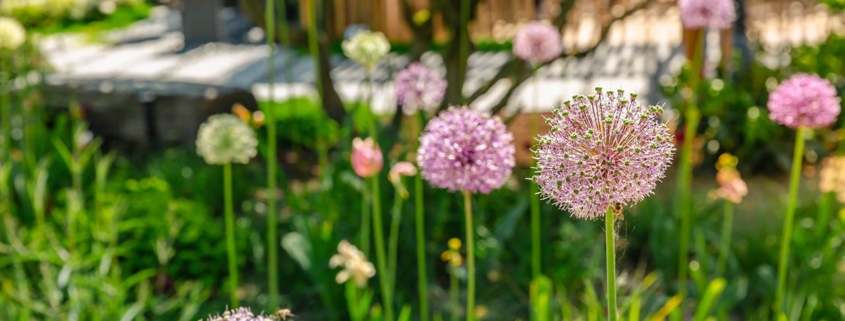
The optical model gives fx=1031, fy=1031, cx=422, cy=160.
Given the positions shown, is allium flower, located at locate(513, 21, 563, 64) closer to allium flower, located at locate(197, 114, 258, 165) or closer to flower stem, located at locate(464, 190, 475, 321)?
allium flower, located at locate(197, 114, 258, 165)

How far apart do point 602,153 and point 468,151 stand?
0.69 m

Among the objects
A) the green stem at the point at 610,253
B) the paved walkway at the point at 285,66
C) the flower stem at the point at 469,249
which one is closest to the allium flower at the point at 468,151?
the flower stem at the point at 469,249

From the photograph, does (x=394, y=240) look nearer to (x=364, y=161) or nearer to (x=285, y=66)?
(x=364, y=161)

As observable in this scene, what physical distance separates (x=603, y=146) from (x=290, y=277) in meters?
2.50

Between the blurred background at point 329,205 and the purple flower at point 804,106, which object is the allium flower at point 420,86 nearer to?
the blurred background at point 329,205

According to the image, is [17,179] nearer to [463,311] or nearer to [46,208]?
[46,208]

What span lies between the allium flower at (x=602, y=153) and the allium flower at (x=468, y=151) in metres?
0.65

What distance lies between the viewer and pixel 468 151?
1782 millimetres

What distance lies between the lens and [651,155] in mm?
1104

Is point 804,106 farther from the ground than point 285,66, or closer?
farther from the ground

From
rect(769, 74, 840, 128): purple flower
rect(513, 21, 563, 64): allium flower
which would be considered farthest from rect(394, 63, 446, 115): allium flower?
rect(769, 74, 840, 128): purple flower

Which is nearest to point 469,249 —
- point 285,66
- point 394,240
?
point 394,240

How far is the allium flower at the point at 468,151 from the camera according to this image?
1771mm

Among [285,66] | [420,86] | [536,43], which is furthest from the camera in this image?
[285,66]
